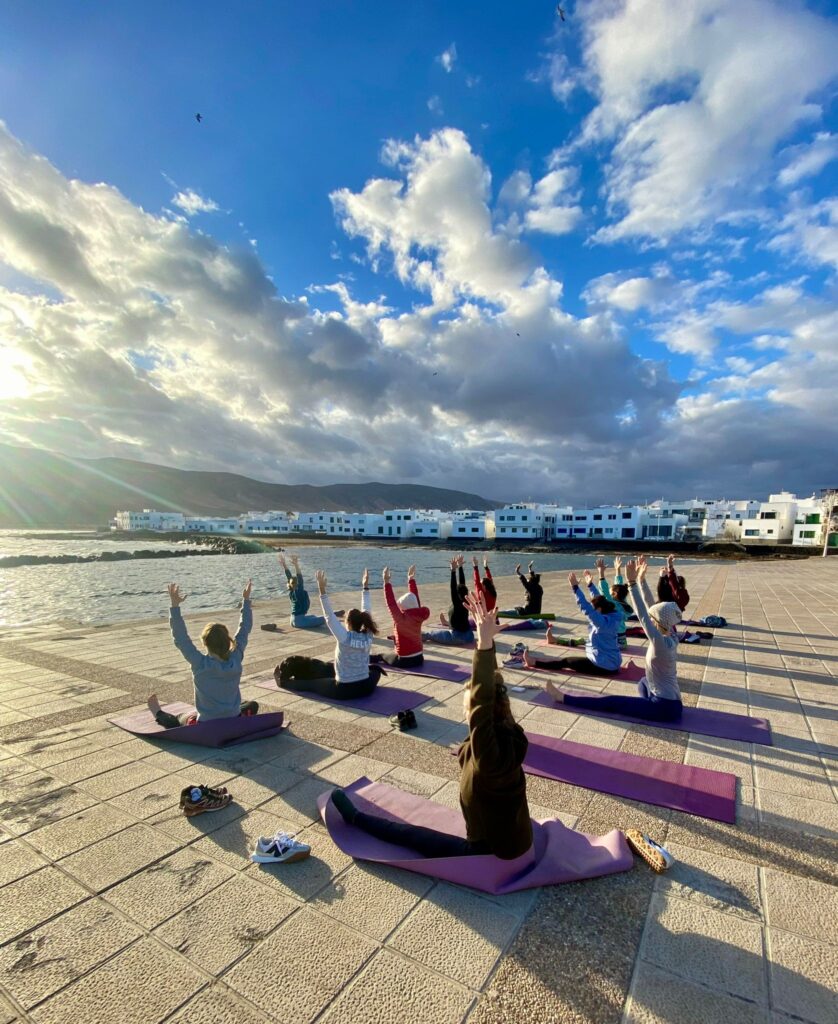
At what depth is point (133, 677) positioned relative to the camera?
6750 millimetres

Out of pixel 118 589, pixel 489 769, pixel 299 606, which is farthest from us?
pixel 118 589

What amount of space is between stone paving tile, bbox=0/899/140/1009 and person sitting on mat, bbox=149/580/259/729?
80.5 inches

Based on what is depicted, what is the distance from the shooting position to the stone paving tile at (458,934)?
2.21 meters

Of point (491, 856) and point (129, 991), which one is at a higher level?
point (491, 856)

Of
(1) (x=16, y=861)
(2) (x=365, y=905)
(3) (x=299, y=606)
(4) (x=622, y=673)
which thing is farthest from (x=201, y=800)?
(3) (x=299, y=606)

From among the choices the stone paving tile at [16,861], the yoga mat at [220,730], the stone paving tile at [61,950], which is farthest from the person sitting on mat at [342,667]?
the stone paving tile at [61,950]

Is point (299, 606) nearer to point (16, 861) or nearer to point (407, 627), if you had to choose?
point (407, 627)

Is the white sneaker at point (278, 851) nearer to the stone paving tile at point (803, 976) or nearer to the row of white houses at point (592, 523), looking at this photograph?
the stone paving tile at point (803, 976)

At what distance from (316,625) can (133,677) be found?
4.12 meters

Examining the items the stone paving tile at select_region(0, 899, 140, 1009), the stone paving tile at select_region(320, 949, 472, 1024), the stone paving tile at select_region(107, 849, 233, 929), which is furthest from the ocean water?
the stone paving tile at select_region(320, 949, 472, 1024)

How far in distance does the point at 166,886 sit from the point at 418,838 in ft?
4.89

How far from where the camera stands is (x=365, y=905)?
259 centimetres

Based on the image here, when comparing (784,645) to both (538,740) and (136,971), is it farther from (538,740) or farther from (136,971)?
(136,971)

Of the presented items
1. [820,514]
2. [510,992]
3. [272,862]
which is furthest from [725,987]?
[820,514]
